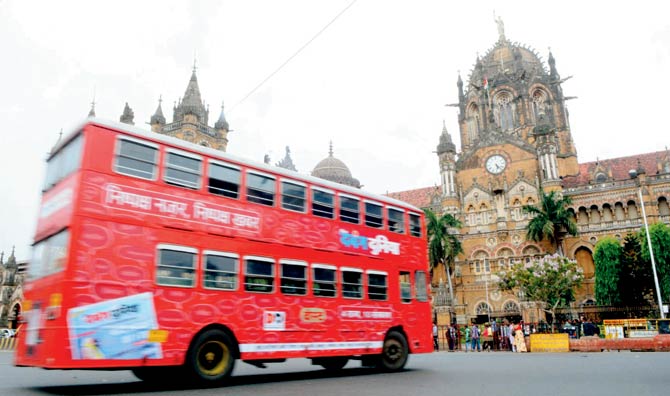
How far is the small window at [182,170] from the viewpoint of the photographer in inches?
405

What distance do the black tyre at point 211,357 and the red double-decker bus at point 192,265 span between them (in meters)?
0.02

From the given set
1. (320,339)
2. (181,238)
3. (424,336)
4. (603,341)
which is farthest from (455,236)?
(181,238)

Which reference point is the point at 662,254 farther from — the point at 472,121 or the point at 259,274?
the point at 259,274

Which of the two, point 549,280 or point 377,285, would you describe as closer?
point 377,285

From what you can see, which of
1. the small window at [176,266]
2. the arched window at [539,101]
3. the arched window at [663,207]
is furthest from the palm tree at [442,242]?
the small window at [176,266]

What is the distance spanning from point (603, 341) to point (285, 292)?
761 inches

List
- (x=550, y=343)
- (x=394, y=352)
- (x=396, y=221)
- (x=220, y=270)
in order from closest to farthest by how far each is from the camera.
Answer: (x=220, y=270) → (x=394, y=352) → (x=396, y=221) → (x=550, y=343)

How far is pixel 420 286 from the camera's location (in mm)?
14859

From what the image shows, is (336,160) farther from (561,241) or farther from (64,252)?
(64,252)

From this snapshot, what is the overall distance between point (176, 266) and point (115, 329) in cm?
158

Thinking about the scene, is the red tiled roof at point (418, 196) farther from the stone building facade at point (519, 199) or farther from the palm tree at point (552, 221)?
the palm tree at point (552, 221)

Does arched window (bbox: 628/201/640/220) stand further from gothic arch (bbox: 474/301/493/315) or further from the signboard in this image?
the signboard

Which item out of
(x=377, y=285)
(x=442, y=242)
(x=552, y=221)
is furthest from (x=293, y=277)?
(x=552, y=221)

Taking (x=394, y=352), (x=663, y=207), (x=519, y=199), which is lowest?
(x=394, y=352)
